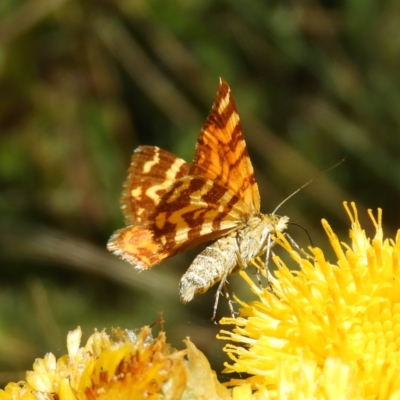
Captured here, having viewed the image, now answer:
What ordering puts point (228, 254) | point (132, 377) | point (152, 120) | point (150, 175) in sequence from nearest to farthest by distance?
1. point (132, 377)
2. point (228, 254)
3. point (150, 175)
4. point (152, 120)

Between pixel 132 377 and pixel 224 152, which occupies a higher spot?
pixel 224 152

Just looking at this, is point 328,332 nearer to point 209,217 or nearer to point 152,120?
point 209,217

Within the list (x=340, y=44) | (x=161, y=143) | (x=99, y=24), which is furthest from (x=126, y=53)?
(x=340, y=44)

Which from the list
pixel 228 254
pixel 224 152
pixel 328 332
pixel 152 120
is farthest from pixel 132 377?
pixel 152 120

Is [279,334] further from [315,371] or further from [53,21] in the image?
[53,21]

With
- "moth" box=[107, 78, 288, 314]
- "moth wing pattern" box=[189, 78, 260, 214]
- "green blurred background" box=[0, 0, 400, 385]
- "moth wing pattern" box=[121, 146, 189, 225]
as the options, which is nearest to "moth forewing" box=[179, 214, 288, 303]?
"moth" box=[107, 78, 288, 314]

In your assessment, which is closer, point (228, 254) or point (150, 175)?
point (228, 254)

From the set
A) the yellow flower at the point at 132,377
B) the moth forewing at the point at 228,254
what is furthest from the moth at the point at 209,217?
the yellow flower at the point at 132,377

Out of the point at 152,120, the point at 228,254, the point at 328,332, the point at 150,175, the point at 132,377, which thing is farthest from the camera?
the point at 152,120
